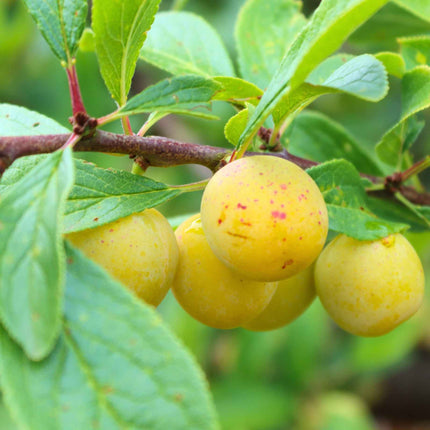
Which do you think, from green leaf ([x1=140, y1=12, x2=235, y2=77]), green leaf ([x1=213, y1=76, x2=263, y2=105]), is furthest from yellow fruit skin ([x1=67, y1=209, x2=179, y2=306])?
green leaf ([x1=140, y1=12, x2=235, y2=77])

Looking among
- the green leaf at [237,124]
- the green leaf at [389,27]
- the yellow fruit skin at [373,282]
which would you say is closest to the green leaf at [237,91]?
the green leaf at [237,124]

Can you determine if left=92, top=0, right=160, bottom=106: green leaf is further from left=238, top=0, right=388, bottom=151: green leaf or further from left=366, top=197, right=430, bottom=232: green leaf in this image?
left=366, top=197, right=430, bottom=232: green leaf

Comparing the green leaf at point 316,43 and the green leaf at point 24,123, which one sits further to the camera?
the green leaf at point 24,123

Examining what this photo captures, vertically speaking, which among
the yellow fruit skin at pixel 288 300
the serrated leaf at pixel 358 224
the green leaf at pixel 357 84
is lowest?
the yellow fruit skin at pixel 288 300

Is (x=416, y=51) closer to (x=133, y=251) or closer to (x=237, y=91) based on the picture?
(x=237, y=91)

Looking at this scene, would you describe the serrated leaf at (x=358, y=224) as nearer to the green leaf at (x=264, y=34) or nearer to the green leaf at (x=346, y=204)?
the green leaf at (x=346, y=204)

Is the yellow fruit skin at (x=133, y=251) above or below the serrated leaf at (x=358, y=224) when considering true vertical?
above
